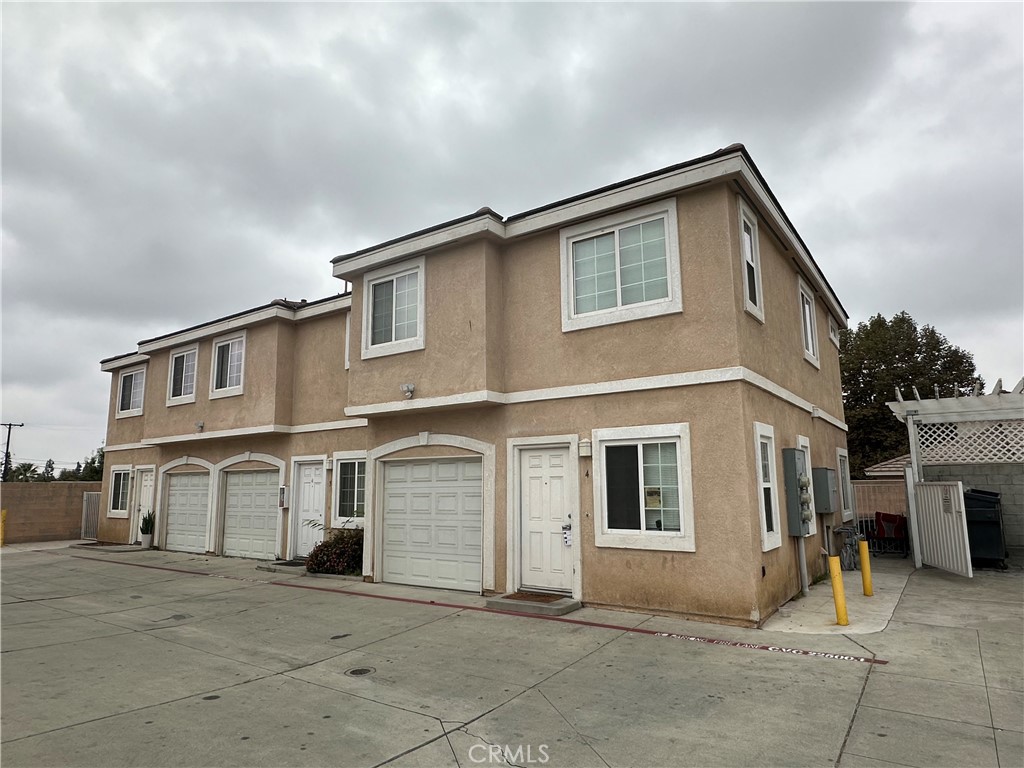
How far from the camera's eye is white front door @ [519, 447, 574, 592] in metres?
9.21

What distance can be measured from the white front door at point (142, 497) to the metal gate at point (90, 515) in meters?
4.00

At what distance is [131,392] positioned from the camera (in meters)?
20.1

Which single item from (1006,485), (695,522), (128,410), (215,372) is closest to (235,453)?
(215,372)

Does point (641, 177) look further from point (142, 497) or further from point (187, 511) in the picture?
point (142, 497)

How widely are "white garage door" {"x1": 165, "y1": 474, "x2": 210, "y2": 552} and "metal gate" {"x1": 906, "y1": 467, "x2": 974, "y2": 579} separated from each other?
55.7 ft

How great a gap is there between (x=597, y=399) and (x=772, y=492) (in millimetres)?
2858

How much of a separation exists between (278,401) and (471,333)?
6.94 meters

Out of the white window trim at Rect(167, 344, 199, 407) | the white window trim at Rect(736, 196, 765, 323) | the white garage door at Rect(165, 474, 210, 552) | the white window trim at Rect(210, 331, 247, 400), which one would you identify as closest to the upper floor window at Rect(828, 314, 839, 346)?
the white window trim at Rect(736, 196, 765, 323)

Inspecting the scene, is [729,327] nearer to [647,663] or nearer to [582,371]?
[582,371]

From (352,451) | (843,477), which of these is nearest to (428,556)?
(352,451)

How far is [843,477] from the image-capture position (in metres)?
14.2

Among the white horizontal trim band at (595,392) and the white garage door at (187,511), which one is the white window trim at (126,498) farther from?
the white horizontal trim band at (595,392)

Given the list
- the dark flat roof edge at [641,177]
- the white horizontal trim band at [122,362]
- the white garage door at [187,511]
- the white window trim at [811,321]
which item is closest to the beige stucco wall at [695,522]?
the dark flat roof edge at [641,177]

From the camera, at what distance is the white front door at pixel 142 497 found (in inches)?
726
